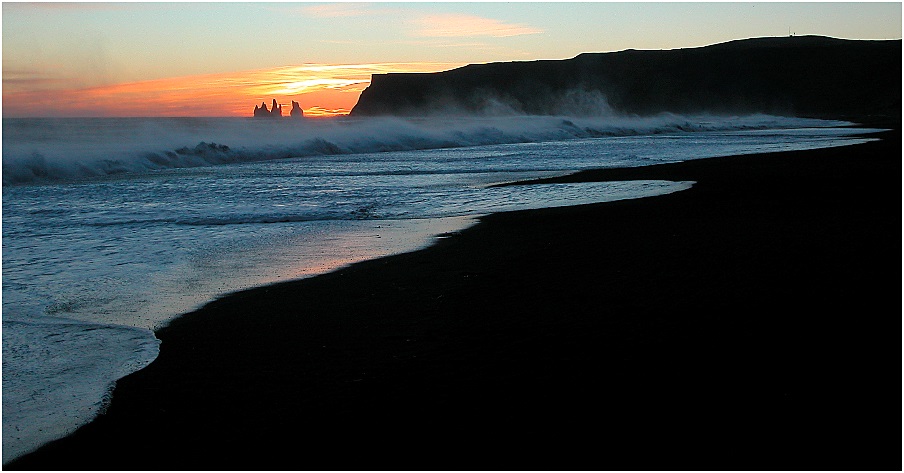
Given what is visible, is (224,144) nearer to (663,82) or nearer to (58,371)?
(58,371)

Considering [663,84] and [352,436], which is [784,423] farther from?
[663,84]

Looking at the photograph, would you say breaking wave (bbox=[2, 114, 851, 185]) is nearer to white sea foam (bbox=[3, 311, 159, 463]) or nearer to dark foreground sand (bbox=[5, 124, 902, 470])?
white sea foam (bbox=[3, 311, 159, 463])

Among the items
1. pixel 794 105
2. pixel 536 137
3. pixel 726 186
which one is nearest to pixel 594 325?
pixel 726 186

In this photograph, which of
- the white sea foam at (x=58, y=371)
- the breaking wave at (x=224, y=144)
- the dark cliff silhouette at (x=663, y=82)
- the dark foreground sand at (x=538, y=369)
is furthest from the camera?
the dark cliff silhouette at (x=663, y=82)

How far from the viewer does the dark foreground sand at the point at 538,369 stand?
328cm

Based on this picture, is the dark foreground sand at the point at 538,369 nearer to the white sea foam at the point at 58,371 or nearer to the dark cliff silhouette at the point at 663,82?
the white sea foam at the point at 58,371

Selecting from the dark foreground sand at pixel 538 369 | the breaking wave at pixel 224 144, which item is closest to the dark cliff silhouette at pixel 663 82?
the breaking wave at pixel 224 144

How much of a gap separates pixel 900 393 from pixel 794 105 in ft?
407

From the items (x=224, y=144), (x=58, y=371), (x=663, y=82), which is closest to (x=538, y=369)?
(x=58, y=371)

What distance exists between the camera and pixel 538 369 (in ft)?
13.8

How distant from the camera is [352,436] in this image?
3.43m

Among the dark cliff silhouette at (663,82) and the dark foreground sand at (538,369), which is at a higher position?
the dark cliff silhouette at (663,82)

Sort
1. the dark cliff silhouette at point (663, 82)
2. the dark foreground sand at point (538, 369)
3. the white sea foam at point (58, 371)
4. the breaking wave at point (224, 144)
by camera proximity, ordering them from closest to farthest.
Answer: the dark foreground sand at point (538, 369), the white sea foam at point (58, 371), the breaking wave at point (224, 144), the dark cliff silhouette at point (663, 82)

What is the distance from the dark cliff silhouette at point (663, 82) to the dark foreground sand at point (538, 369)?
108211 millimetres
